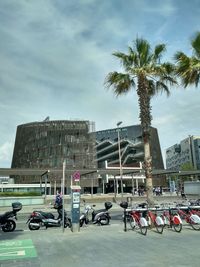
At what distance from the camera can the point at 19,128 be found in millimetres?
110938

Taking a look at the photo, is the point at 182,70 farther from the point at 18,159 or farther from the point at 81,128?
the point at 18,159

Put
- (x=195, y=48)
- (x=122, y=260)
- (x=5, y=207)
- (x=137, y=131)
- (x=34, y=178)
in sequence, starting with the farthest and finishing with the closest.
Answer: (x=137, y=131) → (x=34, y=178) → (x=5, y=207) → (x=195, y=48) → (x=122, y=260)

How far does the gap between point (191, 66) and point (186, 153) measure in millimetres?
127263

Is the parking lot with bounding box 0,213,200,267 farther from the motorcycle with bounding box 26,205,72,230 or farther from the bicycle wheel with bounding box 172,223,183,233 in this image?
the motorcycle with bounding box 26,205,72,230

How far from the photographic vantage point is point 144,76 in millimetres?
16344

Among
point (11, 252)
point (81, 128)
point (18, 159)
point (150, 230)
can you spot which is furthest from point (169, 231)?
point (18, 159)

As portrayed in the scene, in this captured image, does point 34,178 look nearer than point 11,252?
No

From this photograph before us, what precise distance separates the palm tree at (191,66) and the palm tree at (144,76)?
1.83 feet

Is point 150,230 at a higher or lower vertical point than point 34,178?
lower

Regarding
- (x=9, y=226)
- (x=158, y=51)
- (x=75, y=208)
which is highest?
(x=158, y=51)

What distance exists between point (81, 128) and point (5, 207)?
68.8 m

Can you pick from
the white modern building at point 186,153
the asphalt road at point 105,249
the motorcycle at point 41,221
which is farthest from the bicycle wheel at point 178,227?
the white modern building at point 186,153

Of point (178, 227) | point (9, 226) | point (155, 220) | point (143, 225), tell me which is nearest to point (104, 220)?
point (155, 220)

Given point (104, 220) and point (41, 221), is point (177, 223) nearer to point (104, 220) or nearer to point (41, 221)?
point (104, 220)
